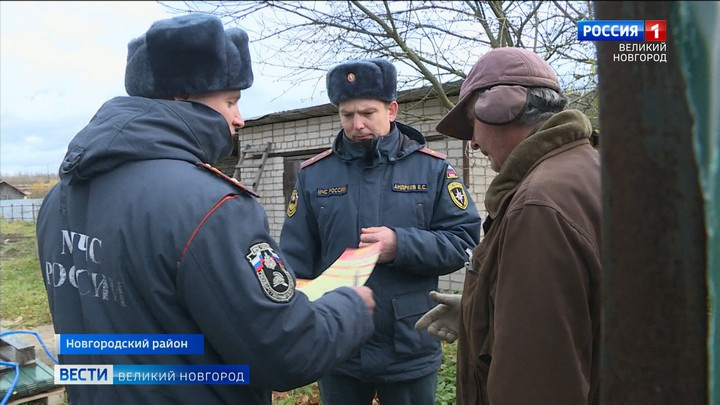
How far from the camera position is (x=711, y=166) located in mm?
519

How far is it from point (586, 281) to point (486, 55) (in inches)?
30.6

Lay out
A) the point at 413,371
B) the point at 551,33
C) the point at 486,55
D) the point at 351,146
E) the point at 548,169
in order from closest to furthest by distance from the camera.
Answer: the point at 548,169 < the point at 486,55 < the point at 413,371 < the point at 351,146 < the point at 551,33

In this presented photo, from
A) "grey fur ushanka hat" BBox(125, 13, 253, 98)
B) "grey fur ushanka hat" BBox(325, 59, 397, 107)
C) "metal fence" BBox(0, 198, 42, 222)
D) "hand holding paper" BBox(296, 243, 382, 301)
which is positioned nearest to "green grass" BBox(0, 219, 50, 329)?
"metal fence" BBox(0, 198, 42, 222)

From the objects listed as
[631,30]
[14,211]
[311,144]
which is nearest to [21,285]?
[311,144]

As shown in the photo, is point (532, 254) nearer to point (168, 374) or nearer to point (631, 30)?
point (631, 30)

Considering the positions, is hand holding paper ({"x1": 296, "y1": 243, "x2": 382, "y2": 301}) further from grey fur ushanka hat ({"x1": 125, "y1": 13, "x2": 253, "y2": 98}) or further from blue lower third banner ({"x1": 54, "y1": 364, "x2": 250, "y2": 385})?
grey fur ushanka hat ({"x1": 125, "y1": 13, "x2": 253, "y2": 98})

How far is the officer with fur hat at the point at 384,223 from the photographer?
2.35 metres

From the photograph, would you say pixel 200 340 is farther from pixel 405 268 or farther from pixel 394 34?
pixel 394 34

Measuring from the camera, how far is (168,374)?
129 centimetres

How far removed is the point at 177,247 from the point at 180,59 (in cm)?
54

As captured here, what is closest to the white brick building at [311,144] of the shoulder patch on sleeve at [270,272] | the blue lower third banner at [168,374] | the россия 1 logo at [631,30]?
the shoulder patch on sleeve at [270,272]

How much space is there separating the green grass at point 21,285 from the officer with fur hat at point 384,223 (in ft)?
20.7

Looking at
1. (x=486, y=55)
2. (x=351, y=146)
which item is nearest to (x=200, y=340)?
(x=486, y=55)

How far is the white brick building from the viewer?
281 inches
